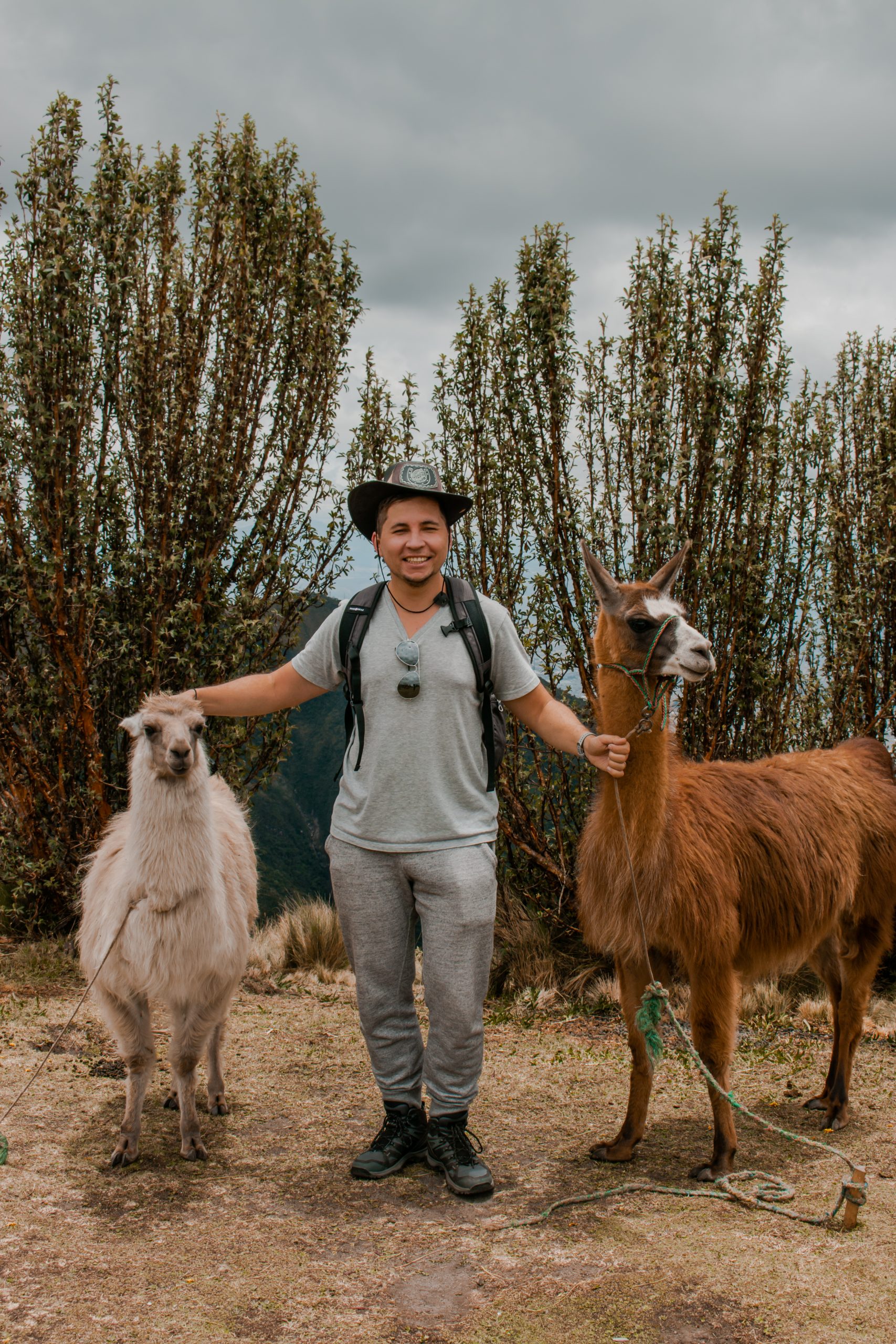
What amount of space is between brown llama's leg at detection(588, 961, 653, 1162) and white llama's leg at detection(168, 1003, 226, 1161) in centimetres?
152

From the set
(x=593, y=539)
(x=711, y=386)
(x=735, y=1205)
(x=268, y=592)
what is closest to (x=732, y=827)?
(x=735, y=1205)

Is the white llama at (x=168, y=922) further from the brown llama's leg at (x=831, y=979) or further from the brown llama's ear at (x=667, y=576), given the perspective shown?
the brown llama's leg at (x=831, y=979)

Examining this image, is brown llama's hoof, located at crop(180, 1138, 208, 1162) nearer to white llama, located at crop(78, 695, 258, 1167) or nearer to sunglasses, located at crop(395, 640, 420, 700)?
white llama, located at crop(78, 695, 258, 1167)

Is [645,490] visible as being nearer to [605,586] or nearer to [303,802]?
[605,586]

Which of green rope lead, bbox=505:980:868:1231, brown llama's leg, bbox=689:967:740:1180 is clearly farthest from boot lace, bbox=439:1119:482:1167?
brown llama's leg, bbox=689:967:740:1180

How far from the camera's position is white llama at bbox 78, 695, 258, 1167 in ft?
11.8

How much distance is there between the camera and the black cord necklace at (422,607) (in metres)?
3.60

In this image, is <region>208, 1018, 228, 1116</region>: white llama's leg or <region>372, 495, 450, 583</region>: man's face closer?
<region>372, 495, 450, 583</region>: man's face

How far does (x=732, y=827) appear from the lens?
4078 mm

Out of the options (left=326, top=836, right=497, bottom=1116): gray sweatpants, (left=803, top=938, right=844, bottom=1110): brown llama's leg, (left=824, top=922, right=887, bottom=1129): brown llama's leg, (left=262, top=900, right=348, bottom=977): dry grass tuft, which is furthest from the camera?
(left=262, top=900, right=348, bottom=977): dry grass tuft

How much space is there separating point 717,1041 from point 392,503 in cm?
229

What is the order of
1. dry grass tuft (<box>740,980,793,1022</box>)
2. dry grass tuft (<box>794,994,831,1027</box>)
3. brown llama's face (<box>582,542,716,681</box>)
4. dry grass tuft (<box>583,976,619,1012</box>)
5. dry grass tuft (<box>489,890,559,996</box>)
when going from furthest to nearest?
dry grass tuft (<box>489,890,559,996</box>) < dry grass tuft (<box>583,976,619,1012</box>) < dry grass tuft (<box>740,980,793,1022</box>) < dry grass tuft (<box>794,994,831,1027</box>) < brown llama's face (<box>582,542,716,681</box>)

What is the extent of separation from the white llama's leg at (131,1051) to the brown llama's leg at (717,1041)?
2045 mm

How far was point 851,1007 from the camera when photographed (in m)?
4.64
